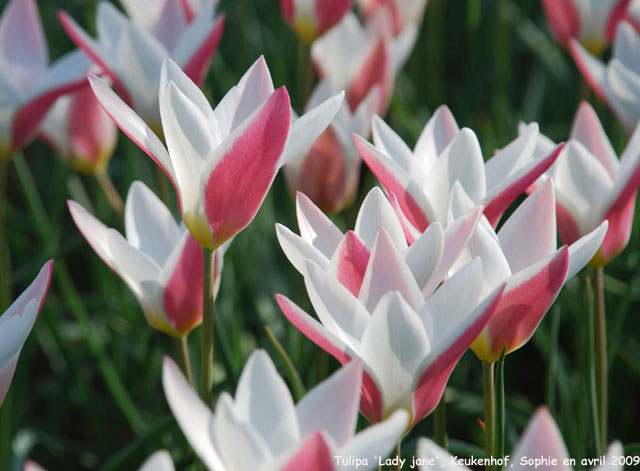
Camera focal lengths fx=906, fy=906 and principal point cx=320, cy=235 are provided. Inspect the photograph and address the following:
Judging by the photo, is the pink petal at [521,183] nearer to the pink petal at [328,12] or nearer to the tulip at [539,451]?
the tulip at [539,451]

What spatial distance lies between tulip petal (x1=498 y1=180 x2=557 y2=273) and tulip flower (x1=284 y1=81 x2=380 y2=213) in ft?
1.52

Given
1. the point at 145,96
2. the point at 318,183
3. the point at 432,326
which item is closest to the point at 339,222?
the point at 318,183

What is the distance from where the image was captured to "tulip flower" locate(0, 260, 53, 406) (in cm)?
55

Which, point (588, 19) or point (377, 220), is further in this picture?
point (588, 19)

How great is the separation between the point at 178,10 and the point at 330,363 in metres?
0.49

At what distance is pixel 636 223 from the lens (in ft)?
4.53

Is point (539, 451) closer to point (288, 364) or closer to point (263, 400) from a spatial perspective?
point (263, 400)

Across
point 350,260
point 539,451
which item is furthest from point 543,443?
point 350,260

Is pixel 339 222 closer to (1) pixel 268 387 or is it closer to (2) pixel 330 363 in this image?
(2) pixel 330 363

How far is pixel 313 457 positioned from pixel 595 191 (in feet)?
1.51

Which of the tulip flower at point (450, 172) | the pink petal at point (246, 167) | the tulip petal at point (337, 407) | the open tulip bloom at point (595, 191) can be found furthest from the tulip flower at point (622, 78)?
the tulip petal at point (337, 407)

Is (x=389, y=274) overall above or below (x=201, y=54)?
below

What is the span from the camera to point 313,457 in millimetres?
445

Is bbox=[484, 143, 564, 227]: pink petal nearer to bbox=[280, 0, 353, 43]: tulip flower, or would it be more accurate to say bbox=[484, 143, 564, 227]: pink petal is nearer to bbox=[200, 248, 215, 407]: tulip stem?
bbox=[200, 248, 215, 407]: tulip stem
